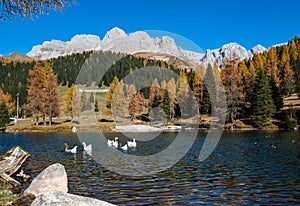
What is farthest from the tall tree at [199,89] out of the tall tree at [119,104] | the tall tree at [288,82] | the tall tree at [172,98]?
the tall tree at [288,82]

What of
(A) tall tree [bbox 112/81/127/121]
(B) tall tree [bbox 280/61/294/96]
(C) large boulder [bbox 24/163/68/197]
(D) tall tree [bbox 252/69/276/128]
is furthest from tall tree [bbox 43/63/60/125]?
(C) large boulder [bbox 24/163/68/197]

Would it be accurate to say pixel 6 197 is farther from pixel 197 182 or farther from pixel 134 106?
pixel 134 106

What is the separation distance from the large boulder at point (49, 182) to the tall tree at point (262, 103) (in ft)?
215

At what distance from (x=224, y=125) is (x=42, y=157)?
2172 inches

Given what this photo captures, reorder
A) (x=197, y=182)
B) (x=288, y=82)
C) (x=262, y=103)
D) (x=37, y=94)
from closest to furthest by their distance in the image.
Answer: (x=197, y=182), (x=262, y=103), (x=37, y=94), (x=288, y=82)

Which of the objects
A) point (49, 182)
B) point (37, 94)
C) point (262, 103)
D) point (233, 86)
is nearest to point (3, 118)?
point (37, 94)

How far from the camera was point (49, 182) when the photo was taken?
620 inches

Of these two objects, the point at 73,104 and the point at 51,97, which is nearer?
the point at 51,97

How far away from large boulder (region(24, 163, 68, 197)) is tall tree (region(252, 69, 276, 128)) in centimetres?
6554

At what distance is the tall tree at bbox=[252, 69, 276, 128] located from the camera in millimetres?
75000

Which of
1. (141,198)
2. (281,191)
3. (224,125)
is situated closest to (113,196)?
(141,198)

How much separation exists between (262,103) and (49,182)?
224 ft

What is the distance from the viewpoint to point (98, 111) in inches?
4626

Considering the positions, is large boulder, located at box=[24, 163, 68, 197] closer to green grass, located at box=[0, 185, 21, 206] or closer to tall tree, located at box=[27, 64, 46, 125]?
green grass, located at box=[0, 185, 21, 206]
